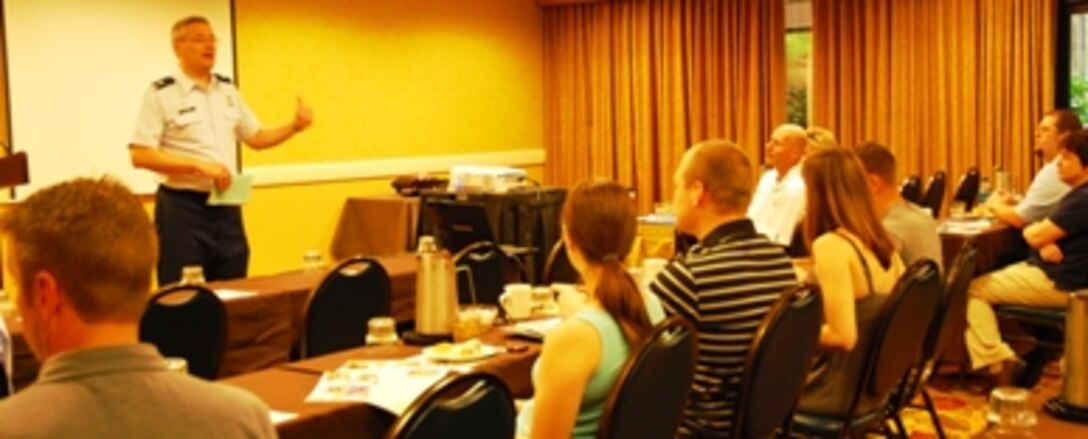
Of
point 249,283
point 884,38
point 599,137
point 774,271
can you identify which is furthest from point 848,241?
point 599,137

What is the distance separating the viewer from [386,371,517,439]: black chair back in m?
2.06

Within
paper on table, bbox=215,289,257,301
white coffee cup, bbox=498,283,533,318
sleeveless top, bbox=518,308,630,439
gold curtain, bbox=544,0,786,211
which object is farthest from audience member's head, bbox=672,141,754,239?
gold curtain, bbox=544,0,786,211

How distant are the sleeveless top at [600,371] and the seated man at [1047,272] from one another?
3480 millimetres

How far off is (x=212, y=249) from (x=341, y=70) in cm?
368

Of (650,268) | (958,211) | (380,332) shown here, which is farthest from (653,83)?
(380,332)

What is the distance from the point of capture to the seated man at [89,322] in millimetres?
1626

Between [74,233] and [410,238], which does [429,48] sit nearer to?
[410,238]

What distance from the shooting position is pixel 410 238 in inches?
325

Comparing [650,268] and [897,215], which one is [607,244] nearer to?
[650,268]

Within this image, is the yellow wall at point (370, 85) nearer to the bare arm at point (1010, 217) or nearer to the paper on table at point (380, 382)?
the bare arm at point (1010, 217)

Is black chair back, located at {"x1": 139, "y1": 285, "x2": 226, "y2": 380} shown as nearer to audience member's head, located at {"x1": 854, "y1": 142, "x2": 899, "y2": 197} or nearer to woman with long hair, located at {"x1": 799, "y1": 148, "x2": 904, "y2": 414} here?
woman with long hair, located at {"x1": 799, "y1": 148, "x2": 904, "y2": 414}

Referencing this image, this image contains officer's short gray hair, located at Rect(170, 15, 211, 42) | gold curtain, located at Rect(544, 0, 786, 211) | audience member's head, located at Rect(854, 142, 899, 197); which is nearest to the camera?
audience member's head, located at Rect(854, 142, 899, 197)

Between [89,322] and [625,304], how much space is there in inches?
51.3

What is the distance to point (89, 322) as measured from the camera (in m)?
1.65
